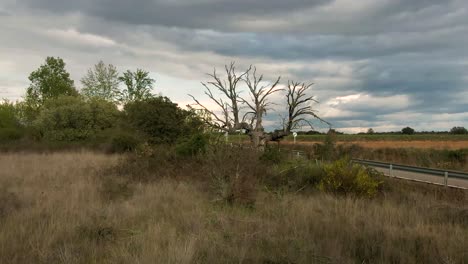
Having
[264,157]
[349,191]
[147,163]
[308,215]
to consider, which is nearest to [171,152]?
[147,163]

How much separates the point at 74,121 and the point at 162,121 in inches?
702

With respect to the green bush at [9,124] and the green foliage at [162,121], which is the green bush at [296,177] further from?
the green bush at [9,124]

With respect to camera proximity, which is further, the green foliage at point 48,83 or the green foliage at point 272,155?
the green foliage at point 48,83

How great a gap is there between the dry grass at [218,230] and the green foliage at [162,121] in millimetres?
19855

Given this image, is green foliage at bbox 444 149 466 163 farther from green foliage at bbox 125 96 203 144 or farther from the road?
green foliage at bbox 125 96 203 144

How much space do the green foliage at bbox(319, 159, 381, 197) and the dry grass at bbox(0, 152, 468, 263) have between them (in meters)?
1.23

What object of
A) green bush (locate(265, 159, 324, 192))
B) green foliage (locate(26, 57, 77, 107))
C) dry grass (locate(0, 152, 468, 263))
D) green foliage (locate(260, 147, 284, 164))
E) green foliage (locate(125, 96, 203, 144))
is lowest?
dry grass (locate(0, 152, 468, 263))

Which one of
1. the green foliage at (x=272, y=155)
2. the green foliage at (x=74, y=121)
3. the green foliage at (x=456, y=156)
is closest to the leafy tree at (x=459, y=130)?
the green foliage at (x=456, y=156)

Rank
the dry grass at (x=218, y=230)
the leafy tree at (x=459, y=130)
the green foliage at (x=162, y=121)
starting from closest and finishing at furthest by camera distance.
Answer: the dry grass at (x=218, y=230) < the green foliage at (x=162, y=121) < the leafy tree at (x=459, y=130)

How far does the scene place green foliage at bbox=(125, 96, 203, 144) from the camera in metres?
31.8

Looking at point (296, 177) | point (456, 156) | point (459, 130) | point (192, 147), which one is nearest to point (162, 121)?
point (192, 147)

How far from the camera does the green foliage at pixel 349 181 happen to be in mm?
12664

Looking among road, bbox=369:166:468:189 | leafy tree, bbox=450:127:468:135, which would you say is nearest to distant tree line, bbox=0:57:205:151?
road, bbox=369:166:468:189

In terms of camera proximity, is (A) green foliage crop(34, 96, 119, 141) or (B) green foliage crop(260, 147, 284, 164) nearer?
(B) green foliage crop(260, 147, 284, 164)
